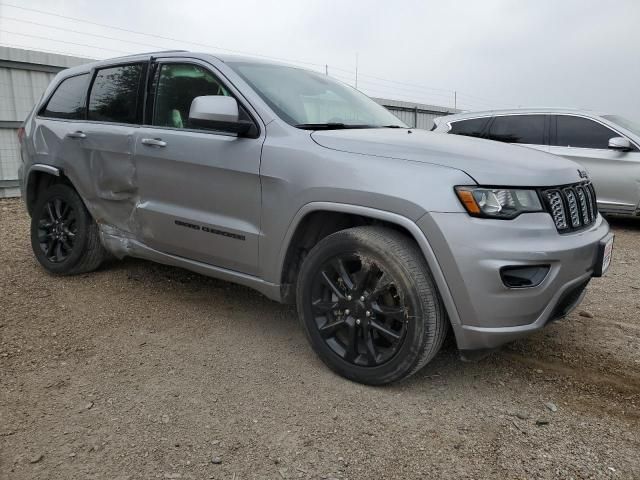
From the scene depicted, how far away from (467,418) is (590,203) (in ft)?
4.55

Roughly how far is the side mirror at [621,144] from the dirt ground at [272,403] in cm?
380

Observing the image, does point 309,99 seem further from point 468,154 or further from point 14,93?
point 14,93

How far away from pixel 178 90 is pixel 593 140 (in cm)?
595

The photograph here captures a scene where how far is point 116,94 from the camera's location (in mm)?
3893

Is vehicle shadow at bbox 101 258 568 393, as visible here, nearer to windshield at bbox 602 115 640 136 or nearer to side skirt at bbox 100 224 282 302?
side skirt at bbox 100 224 282 302

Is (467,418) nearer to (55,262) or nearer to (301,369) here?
(301,369)

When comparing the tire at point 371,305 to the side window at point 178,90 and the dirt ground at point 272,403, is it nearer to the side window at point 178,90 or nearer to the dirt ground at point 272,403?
the dirt ground at point 272,403

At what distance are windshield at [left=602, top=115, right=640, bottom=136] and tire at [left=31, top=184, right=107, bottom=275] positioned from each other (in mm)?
6722

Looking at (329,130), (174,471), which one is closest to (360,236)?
(329,130)

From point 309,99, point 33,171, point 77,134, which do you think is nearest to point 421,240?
point 309,99

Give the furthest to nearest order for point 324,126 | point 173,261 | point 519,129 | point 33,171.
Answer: point 519,129
point 33,171
point 173,261
point 324,126

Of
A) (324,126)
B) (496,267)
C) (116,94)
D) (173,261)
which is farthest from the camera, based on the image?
(116,94)

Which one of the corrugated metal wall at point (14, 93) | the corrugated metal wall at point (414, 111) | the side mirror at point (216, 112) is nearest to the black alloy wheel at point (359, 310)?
the side mirror at point (216, 112)

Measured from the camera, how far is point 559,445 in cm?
219
